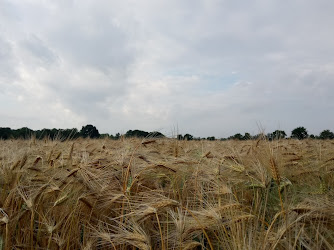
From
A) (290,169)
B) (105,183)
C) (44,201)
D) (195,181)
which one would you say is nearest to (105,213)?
(105,183)

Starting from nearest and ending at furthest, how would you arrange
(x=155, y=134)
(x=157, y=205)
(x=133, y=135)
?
(x=157, y=205), (x=155, y=134), (x=133, y=135)

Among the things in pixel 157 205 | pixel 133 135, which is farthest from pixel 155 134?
pixel 133 135

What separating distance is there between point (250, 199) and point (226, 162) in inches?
19.6

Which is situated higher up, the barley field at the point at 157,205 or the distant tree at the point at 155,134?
the distant tree at the point at 155,134

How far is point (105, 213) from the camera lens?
2.47 m

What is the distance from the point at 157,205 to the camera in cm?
183

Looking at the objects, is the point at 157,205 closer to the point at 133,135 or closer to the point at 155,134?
the point at 155,134

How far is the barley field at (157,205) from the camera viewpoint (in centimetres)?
173

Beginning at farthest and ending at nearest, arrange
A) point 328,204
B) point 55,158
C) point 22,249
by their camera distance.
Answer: point 55,158 → point 22,249 → point 328,204

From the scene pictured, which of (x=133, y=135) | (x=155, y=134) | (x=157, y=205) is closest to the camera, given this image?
(x=157, y=205)

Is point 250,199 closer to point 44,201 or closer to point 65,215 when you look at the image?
point 65,215

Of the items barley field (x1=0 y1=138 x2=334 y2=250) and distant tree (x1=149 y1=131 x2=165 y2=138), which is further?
distant tree (x1=149 y1=131 x2=165 y2=138)

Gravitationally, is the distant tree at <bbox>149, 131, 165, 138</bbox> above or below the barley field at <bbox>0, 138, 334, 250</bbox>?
above

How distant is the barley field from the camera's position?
5.68 ft
